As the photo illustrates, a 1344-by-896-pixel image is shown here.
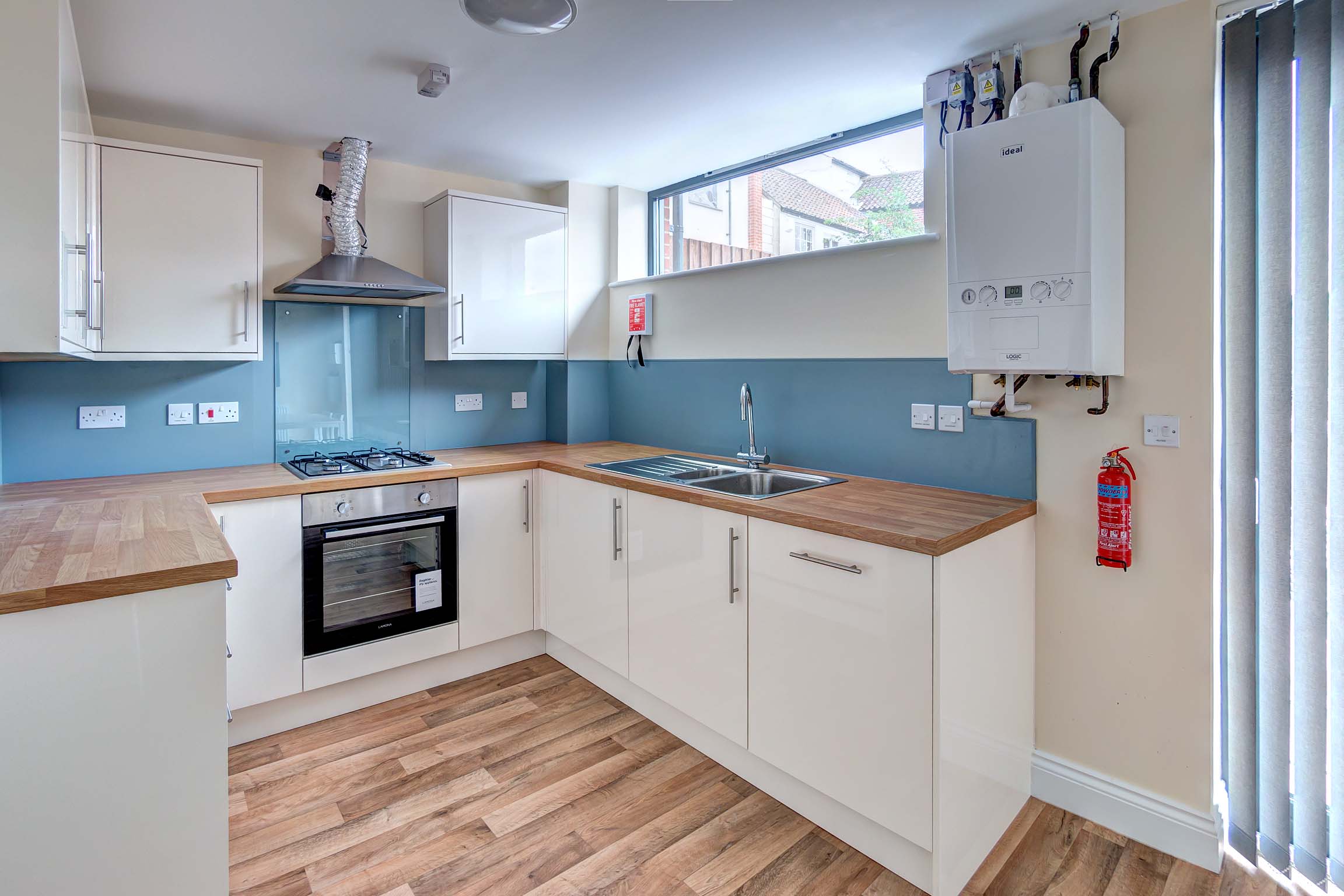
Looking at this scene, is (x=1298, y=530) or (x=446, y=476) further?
(x=446, y=476)

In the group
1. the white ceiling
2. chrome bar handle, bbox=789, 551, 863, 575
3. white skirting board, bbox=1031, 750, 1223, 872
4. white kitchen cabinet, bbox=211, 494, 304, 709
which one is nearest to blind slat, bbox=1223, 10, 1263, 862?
white skirting board, bbox=1031, 750, 1223, 872

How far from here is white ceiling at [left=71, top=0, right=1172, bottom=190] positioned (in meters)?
1.91

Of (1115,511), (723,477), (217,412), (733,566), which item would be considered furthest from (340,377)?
(1115,511)

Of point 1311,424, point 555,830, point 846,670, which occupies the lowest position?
point 555,830

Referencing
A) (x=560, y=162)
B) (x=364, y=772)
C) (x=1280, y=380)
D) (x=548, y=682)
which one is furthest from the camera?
(x=560, y=162)

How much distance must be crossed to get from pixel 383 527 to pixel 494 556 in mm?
491

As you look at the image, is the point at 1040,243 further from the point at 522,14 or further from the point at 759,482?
the point at 522,14

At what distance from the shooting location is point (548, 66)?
2262 millimetres

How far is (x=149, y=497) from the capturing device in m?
2.14

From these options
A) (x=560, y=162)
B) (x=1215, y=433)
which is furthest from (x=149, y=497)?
(x=1215, y=433)

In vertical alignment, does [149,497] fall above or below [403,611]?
above

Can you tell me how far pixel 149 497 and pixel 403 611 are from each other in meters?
0.98

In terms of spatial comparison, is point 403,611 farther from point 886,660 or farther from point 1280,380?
point 1280,380

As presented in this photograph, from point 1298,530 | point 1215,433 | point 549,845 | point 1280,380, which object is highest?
point 1280,380
